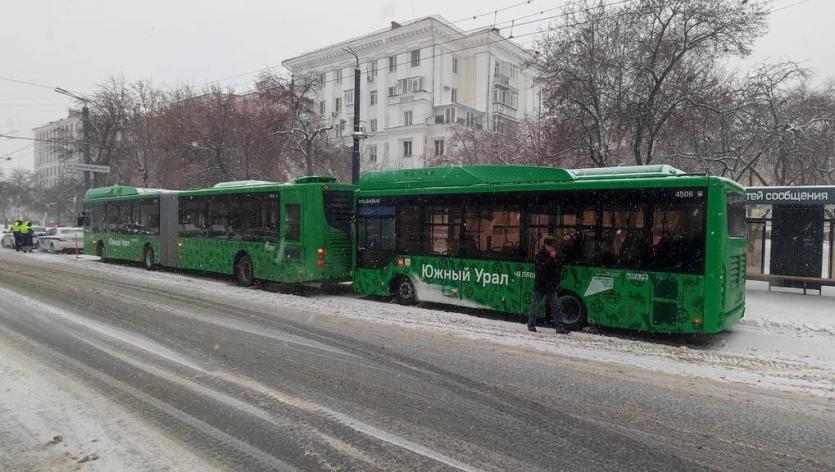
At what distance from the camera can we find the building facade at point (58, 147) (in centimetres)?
3759

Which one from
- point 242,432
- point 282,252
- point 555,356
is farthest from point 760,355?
point 282,252

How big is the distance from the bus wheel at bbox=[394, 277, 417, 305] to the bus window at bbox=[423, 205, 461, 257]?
36.8 inches

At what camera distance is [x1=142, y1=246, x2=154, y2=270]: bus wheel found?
63.9 feet

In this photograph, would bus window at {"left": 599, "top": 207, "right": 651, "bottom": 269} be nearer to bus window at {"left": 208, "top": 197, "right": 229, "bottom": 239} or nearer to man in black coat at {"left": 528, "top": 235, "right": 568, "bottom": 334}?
man in black coat at {"left": 528, "top": 235, "right": 568, "bottom": 334}

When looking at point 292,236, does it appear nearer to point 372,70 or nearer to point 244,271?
point 244,271

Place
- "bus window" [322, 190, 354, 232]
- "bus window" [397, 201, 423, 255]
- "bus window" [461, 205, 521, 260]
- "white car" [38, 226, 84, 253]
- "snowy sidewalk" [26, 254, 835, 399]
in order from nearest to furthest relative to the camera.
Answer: "snowy sidewalk" [26, 254, 835, 399] < "bus window" [461, 205, 521, 260] < "bus window" [397, 201, 423, 255] < "bus window" [322, 190, 354, 232] < "white car" [38, 226, 84, 253]

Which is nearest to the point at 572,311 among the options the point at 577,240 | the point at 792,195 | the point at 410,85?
the point at 577,240

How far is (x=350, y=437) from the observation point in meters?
4.48

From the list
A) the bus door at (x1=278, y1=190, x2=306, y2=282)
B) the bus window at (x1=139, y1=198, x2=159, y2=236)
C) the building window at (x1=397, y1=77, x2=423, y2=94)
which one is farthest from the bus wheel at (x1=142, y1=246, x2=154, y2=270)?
the building window at (x1=397, y1=77, x2=423, y2=94)

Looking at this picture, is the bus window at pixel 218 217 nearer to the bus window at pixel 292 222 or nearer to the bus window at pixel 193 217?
the bus window at pixel 193 217

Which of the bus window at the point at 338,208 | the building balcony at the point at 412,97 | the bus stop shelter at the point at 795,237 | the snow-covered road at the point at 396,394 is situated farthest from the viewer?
the building balcony at the point at 412,97

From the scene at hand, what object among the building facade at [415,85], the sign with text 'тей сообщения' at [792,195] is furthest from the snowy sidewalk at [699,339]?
the building facade at [415,85]

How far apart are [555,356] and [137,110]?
3555 centimetres

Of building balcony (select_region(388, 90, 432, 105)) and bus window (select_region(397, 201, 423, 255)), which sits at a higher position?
building balcony (select_region(388, 90, 432, 105))
